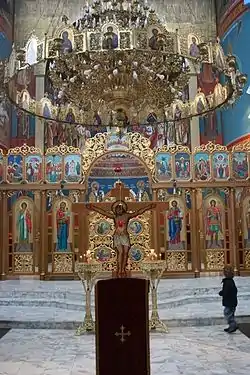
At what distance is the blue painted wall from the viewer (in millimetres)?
15517

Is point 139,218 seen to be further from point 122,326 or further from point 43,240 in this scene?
point 122,326

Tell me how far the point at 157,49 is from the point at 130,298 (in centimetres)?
370

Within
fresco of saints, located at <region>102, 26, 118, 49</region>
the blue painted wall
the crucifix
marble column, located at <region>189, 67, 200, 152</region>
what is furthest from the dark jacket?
marble column, located at <region>189, 67, 200, 152</region>

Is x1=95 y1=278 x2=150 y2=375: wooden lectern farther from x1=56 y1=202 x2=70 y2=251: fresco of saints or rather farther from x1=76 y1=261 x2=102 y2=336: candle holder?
x1=56 y1=202 x2=70 y2=251: fresco of saints

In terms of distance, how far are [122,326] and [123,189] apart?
5714mm

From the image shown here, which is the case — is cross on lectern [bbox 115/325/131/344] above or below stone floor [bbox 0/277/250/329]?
above

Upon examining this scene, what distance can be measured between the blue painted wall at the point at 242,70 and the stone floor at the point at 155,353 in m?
10.1

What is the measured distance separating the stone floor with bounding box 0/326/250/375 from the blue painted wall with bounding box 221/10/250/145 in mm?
10099

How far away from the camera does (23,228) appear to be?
12.1 meters

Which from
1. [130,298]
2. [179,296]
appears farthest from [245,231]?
[130,298]

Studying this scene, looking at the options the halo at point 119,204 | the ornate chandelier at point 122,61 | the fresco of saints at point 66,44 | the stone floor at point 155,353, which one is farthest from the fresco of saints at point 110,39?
the stone floor at point 155,353

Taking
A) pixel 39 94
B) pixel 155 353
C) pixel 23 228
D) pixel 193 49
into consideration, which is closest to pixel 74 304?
pixel 155 353

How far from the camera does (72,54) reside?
6.23 metres

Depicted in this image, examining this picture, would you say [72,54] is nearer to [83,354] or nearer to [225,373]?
[83,354]
